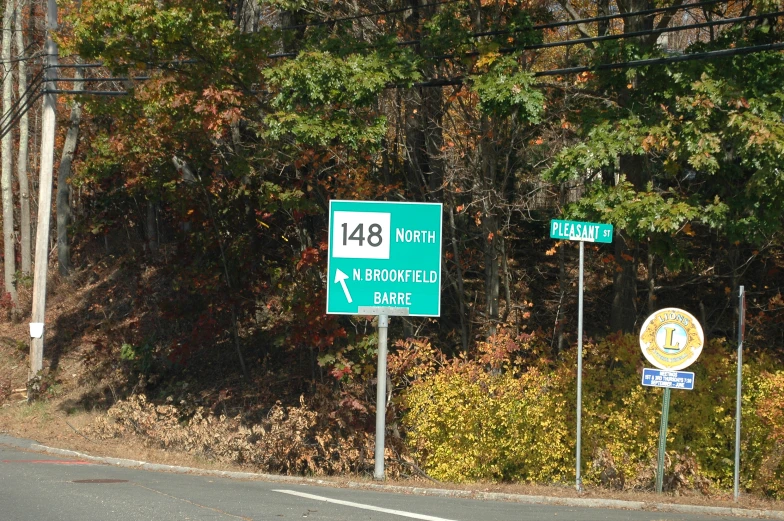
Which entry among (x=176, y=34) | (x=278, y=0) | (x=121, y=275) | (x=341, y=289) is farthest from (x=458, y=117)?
(x=121, y=275)

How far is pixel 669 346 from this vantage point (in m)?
11.3

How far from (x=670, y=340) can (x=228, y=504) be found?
5.84 m

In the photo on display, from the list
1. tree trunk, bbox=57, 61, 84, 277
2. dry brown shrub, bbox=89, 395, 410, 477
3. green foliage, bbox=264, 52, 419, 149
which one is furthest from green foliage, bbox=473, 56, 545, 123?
tree trunk, bbox=57, 61, 84, 277

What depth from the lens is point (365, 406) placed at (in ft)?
54.9

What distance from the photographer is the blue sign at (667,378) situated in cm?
1119

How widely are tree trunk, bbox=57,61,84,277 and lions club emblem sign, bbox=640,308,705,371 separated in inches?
859

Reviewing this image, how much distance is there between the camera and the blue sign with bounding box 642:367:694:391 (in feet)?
36.7

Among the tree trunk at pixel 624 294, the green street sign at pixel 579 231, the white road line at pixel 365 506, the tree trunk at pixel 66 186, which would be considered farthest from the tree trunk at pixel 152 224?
the green street sign at pixel 579 231

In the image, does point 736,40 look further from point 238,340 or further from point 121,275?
point 121,275

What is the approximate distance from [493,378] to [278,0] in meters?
7.95

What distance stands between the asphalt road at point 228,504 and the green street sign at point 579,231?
348 cm

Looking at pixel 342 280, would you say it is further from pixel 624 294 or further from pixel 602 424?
pixel 624 294

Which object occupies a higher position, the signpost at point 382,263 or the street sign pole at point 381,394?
the signpost at point 382,263

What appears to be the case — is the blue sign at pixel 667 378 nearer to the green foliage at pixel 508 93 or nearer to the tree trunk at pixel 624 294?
the green foliage at pixel 508 93
